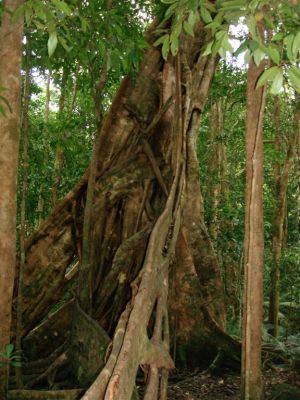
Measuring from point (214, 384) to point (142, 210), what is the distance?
1.53 meters

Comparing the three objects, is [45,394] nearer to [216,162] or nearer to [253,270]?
[253,270]

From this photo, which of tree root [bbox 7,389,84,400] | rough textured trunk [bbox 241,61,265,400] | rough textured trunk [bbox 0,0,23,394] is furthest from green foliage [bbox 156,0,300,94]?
tree root [bbox 7,389,84,400]

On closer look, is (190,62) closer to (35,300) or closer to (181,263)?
(181,263)

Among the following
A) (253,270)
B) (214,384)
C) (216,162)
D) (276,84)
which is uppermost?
(216,162)

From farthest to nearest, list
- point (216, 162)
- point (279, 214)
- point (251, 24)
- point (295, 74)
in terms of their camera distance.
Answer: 1. point (216, 162)
2. point (279, 214)
3. point (251, 24)
4. point (295, 74)

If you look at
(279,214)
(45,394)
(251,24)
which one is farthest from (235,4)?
(279,214)

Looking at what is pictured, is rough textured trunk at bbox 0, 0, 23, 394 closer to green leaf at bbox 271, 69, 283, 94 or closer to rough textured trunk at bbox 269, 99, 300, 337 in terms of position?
green leaf at bbox 271, 69, 283, 94

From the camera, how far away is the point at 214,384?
382 cm

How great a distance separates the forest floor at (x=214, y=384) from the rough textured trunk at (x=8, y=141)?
5.64 feet

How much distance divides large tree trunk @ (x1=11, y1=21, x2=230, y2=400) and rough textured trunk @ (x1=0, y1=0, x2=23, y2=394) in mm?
895

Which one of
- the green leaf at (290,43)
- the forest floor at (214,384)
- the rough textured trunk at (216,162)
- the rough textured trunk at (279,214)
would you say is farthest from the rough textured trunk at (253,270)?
the rough textured trunk at (216,162)

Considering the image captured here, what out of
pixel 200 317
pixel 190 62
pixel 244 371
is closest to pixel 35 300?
pixel 200 317

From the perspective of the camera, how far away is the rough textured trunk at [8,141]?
2.48 m

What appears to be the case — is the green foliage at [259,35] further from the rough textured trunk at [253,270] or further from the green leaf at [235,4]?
the rough textured trunk at [253,270]
